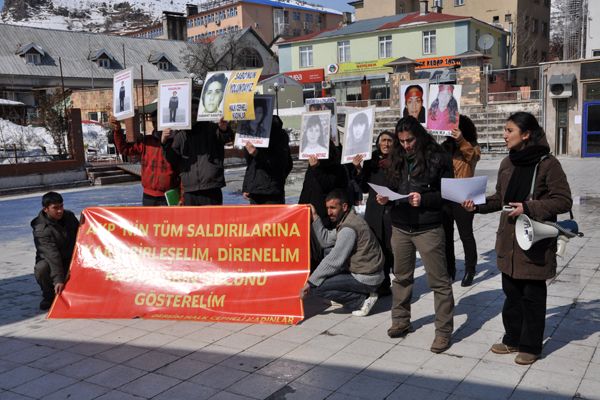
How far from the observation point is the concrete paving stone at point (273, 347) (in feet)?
15.2

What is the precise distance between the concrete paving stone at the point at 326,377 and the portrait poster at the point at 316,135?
2186mm

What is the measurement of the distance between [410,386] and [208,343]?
5.89ft

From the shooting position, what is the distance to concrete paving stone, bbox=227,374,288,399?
3932mm

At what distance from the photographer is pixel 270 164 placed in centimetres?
606

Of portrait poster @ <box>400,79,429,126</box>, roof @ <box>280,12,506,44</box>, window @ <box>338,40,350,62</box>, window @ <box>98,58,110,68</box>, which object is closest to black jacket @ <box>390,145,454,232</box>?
portrait poster @ <box>400,79,429,126</box>

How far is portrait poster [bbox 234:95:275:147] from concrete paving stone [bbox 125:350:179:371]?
2220 mm

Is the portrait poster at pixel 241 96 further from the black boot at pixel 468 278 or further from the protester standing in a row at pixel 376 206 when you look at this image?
the black boot at pixel 468 278

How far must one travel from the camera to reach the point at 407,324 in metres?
4.87

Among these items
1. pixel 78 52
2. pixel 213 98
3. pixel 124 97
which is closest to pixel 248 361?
pixel 213 98

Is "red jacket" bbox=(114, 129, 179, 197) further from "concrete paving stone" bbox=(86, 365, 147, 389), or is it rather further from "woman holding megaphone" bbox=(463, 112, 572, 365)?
"woman holding megaphone" bbox=(463, 112, 572, 365)

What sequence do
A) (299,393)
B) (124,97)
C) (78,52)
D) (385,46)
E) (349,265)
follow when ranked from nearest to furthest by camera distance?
(299,393) < (349,265) < (124,97) < (385,46) < (78,52)

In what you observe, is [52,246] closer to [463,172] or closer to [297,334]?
[297,334]

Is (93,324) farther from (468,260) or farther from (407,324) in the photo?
(468,260)

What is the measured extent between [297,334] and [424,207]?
1587 millimetres
